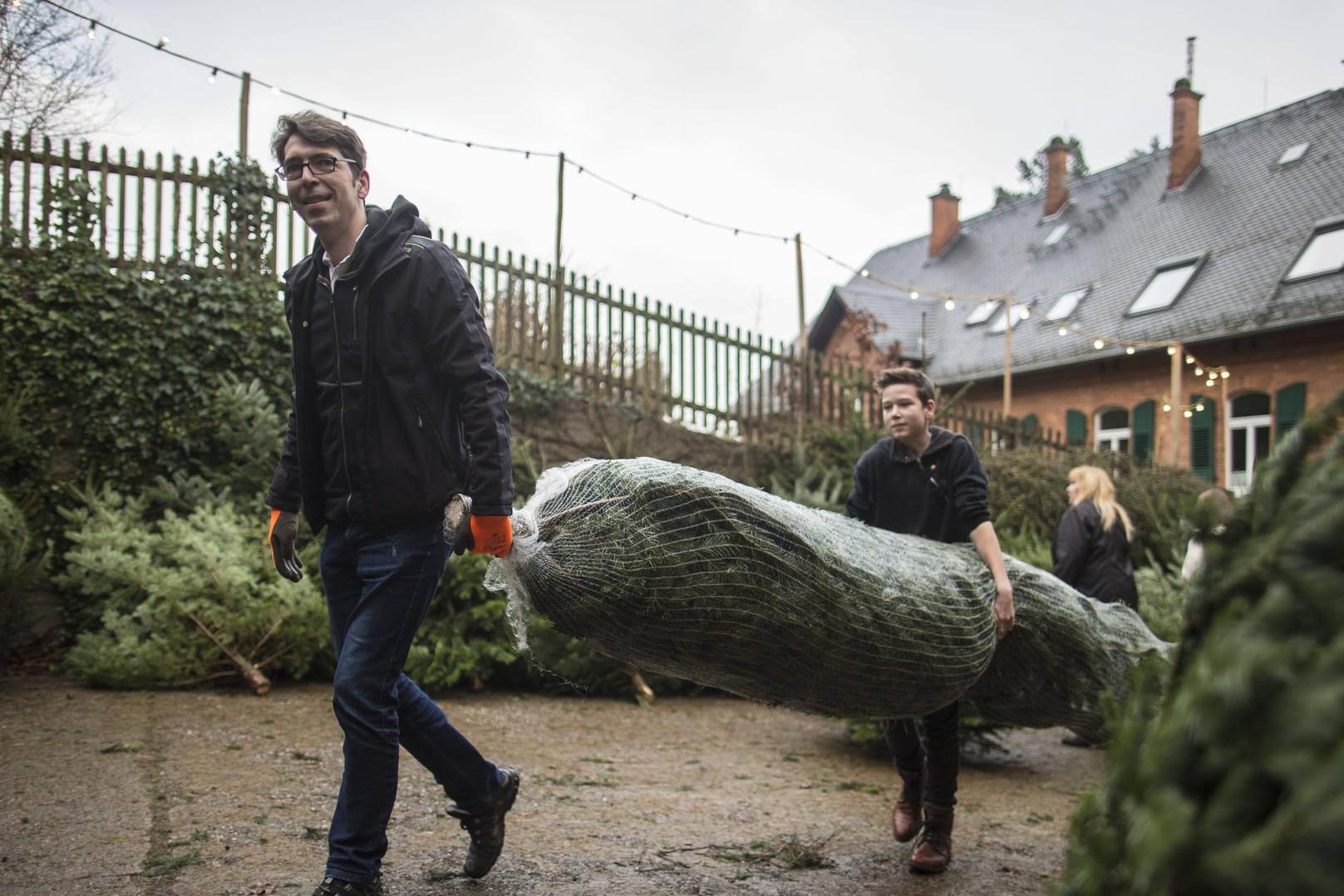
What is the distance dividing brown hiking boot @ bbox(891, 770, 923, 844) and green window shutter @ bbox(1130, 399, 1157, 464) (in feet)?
60.6

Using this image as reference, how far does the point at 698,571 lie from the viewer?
8.25 ft

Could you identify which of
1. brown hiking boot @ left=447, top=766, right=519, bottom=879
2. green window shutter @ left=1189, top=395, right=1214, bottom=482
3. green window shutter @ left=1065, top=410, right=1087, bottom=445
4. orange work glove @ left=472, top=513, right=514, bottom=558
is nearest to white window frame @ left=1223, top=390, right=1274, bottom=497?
green window shutter @ left=1189, top=395, right=1214, bottom=482

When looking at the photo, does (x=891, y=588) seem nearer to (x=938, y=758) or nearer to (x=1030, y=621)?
(x=1030, y=621)

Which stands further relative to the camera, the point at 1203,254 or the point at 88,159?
the point at 1203,254

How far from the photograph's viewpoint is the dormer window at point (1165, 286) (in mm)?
21156

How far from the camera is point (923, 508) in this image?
4152mm

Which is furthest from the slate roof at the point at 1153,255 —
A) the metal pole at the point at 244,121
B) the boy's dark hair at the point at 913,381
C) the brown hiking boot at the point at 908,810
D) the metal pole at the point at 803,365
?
the brown hiking boot at the point at 908,810

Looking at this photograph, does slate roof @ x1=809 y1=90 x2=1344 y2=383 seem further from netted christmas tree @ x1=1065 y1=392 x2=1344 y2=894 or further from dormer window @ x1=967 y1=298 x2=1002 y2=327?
netted christmas tree @ x1=1065 y1=392 x2=1344 y2=894

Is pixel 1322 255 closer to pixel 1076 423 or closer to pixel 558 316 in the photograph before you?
pixel 1076 423

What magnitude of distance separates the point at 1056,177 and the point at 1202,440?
10188 mm

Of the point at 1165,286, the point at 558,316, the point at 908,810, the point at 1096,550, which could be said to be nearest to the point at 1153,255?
the point at 1165,286

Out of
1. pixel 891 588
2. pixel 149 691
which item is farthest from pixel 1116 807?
pixel 149 691

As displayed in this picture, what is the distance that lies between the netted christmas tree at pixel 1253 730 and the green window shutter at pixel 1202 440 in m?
21.1

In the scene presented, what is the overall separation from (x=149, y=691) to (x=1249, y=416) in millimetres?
19772
